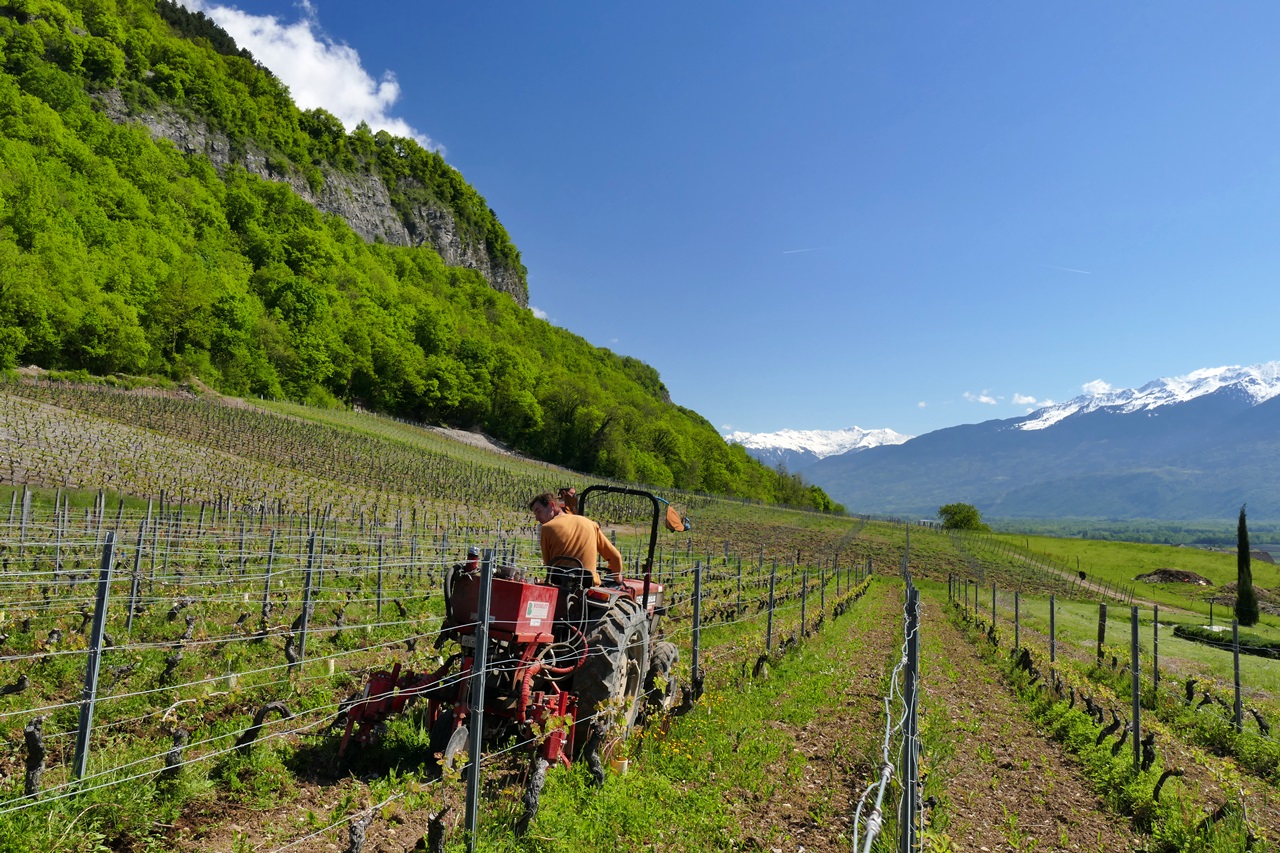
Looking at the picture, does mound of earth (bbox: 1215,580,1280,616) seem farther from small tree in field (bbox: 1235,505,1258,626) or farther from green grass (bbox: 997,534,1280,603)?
small tree in field (bbox: 1235,505,1258,626)

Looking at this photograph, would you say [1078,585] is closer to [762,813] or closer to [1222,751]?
[1222,751]

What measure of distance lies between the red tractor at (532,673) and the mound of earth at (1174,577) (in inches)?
2229

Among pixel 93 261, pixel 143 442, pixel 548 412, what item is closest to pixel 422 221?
pixel 548 412

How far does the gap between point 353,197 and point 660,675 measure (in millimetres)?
126982

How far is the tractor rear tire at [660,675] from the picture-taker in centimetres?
701

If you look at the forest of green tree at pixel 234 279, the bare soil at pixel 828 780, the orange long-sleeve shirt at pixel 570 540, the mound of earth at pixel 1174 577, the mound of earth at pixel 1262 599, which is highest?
the forest of green tree at pixel 234 279

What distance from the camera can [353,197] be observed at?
A: 11575 centimetres

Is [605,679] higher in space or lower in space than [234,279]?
lower

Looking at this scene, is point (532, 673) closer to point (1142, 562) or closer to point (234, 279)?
point (1142, 562)

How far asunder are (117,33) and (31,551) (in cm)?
10284

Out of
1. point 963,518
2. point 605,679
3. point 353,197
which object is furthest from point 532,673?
point 353,197

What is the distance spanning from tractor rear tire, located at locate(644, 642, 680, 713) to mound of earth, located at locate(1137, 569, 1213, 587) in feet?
180

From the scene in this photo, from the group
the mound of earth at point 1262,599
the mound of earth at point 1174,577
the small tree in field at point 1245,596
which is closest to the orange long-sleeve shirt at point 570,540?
the small tree in field at point 1245,596

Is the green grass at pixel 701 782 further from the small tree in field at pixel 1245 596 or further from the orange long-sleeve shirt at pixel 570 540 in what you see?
the small tree in field at pixel 1245 596
